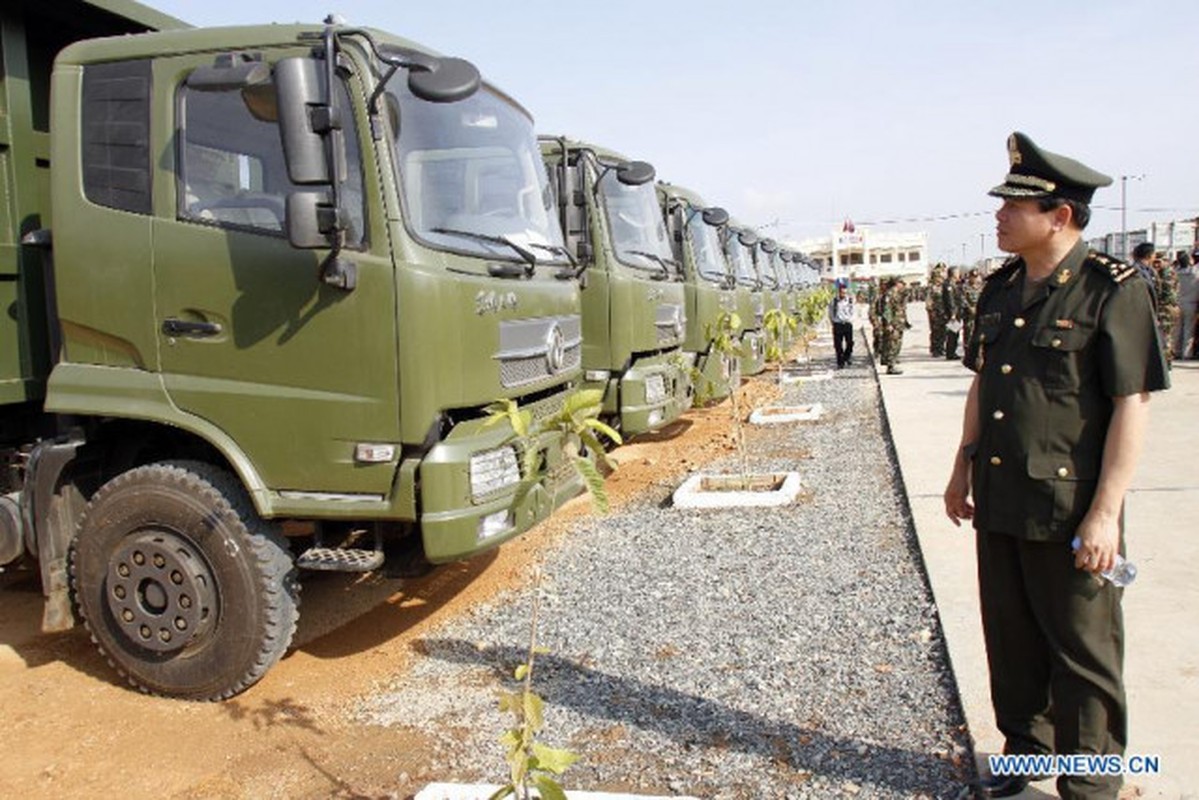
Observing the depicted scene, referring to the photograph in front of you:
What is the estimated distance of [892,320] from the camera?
15867 mm

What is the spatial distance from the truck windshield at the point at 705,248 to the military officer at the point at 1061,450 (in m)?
7.26

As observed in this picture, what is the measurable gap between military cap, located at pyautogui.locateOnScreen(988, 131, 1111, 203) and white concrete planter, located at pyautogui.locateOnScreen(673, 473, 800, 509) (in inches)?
162

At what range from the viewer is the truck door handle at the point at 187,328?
377 centimetres

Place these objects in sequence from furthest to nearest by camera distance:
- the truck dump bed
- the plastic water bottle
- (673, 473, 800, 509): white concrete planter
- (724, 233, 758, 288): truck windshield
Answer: (724, 233, 758, 288): truck windshield → (673, 473, 800, 509): white concrete planter → the truck dump bed → the plastic water bottle

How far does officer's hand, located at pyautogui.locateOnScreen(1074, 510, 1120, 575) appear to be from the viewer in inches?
98.1

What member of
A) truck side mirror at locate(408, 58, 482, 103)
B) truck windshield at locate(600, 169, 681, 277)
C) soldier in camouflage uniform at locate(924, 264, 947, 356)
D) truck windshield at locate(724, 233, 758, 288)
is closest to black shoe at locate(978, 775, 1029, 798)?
truck side mirror at locate(408, 58, 482, 103)

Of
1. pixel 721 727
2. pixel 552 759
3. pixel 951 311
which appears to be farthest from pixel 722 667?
pixel 951 311

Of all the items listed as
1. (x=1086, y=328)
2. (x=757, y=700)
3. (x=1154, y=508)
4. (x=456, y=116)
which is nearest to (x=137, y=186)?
(x=456, y=116)

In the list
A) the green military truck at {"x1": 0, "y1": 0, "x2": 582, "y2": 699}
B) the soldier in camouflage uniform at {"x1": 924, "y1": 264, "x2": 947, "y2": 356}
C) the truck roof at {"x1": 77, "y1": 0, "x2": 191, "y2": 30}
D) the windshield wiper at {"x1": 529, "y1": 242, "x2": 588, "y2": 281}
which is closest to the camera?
the green military truck at {"x1": 0, "y1": 0, "x2": 582, "y2": 699}

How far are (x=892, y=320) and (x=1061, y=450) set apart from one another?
543 inches

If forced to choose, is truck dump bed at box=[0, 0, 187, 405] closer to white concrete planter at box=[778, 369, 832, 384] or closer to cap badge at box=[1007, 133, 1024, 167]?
cap badge at box=[1007, 133, 1024, 167]

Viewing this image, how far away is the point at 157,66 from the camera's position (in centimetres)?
384

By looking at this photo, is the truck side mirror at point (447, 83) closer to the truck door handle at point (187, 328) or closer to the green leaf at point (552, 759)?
the truck door handle at point (187, 328)

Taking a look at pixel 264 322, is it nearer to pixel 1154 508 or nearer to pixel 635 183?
pixel 635 183
